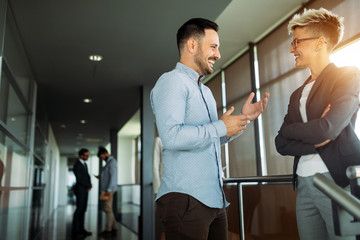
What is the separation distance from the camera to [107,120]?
400 inches

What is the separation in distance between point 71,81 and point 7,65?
2.77m

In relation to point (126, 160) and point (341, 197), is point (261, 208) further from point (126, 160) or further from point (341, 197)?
point (126, 160)

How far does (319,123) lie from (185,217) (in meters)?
0.64

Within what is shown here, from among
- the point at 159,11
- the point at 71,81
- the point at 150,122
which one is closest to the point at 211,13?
the point at 159,11

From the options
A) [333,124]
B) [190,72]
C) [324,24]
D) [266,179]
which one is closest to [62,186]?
[266,179]

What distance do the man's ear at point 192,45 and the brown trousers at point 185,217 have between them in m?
Result: 0.70

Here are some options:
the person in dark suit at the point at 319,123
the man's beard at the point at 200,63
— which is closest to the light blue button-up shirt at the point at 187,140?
the man's beard at the point at 200,63

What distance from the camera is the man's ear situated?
1577 mm

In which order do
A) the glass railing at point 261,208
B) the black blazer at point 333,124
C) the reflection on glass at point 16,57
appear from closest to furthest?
the black blazer at point 333,124 < the glass railing at point 261,208 < the reflection on glass at point 16,57

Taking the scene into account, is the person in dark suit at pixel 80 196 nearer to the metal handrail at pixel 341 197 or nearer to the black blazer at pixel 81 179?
the black blazer at pixel 81 179

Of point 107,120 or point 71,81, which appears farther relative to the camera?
point 107,120

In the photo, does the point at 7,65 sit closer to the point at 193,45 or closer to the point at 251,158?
the point at 193,45

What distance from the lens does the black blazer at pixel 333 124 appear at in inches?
48.5

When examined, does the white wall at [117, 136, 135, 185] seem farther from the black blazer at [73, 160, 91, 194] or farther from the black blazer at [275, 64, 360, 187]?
the black blazer at [275, 64, 360, 187]
